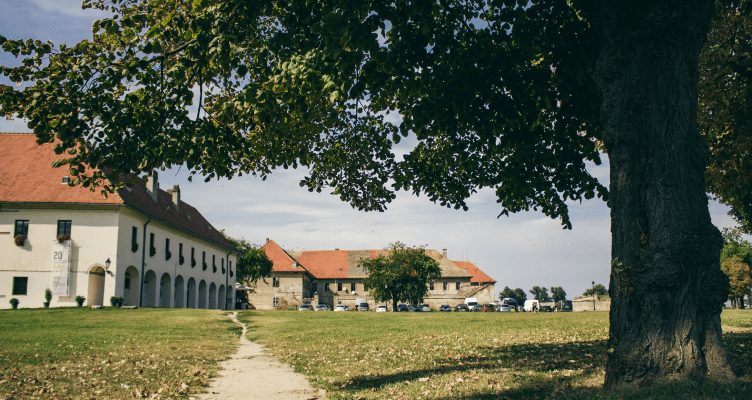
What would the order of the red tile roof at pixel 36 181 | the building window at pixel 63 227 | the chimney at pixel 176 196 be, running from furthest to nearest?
the chimney at pixel 176 196 < the building window at pixel 63 227 < the red tile roof at pixel 36 181

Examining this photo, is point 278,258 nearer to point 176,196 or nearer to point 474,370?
point 176,196

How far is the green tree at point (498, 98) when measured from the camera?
16.6 feet

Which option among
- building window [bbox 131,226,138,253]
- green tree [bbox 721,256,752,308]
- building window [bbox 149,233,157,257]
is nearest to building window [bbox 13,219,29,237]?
building window [bbox 131,226,138,253]

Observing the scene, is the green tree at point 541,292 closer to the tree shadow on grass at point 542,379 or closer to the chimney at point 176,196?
the chimney at point 176,196

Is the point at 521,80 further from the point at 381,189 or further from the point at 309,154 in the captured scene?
the point at 309,154

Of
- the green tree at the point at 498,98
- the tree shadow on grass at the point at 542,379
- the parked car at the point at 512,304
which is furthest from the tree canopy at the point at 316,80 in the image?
the parked car at the point at 512,304

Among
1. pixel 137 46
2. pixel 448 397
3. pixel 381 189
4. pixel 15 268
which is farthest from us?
pixel 15 268

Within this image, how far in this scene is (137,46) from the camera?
280 inches

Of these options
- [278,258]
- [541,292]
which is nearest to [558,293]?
[541,292]

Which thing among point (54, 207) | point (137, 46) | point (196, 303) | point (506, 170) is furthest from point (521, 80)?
point (196, 303)

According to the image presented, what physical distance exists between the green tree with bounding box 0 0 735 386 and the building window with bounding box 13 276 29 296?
3243 cm

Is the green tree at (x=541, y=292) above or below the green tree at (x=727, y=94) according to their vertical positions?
below

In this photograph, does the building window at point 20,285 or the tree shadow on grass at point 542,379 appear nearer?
the tree shadow on grass at point 542,379

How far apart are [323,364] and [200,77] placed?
17.6ft
